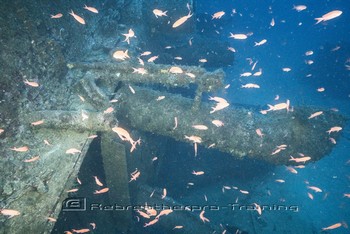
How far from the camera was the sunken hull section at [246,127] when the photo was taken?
634 cm

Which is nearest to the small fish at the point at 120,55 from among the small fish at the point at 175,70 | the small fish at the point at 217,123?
the small fish at the point at 175,70

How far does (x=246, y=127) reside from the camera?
6488mm

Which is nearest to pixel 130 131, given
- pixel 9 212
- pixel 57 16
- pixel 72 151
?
pixel 72 151

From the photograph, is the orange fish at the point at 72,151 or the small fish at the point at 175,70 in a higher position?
the small fish at the point at 175,70

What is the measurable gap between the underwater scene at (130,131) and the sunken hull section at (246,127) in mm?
29

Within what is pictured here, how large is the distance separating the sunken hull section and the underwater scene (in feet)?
0.09

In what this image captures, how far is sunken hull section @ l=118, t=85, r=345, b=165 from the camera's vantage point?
249 inches

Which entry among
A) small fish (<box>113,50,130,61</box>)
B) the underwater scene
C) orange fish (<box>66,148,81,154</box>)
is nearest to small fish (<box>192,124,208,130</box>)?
the underwater scene

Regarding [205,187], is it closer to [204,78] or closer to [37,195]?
[204,78]

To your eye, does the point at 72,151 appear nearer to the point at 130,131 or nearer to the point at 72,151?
the point at 72,151

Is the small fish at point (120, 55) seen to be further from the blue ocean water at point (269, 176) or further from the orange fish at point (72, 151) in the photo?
the blue ocean water at point (269, 176)

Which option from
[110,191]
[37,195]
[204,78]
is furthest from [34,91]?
[204,78]

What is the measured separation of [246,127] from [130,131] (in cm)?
328

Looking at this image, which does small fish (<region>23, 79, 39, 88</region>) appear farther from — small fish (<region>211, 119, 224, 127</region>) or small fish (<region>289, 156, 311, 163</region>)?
small fish (<region>289, 156, 311, 163</region>)
